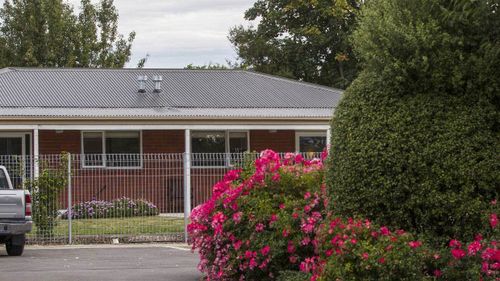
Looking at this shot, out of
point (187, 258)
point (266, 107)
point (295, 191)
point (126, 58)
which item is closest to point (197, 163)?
point (266, 107)

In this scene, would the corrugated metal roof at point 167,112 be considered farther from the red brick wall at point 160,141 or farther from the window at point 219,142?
the window at point 219,142

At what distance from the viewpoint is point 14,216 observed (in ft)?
59.1

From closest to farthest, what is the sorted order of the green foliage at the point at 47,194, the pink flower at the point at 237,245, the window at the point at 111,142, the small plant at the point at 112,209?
the pink flower at the point at 237,245 < the green foliage at the point at 47,194 < the small plant at the point at 112,209 < the window at the point at 111,142

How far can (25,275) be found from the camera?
14.7 meters

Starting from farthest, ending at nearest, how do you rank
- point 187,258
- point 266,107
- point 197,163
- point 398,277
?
1. point 266,107
2. point 197,163
3. point 187,258
4. point 398,277

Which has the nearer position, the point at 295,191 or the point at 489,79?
the point at 489,79

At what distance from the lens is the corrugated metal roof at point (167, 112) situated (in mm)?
28316

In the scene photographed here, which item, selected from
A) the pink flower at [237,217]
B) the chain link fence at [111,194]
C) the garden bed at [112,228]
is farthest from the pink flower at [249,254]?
the garden bed at [112,228]

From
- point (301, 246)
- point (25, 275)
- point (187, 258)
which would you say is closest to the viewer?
point (301, 246)

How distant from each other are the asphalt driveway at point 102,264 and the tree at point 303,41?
26739mm

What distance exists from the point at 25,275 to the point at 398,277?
7532 millimetres

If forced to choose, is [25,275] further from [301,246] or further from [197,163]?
[197,163]

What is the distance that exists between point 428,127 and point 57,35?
40.2m

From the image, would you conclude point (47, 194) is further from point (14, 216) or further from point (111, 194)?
point (111, 194)
